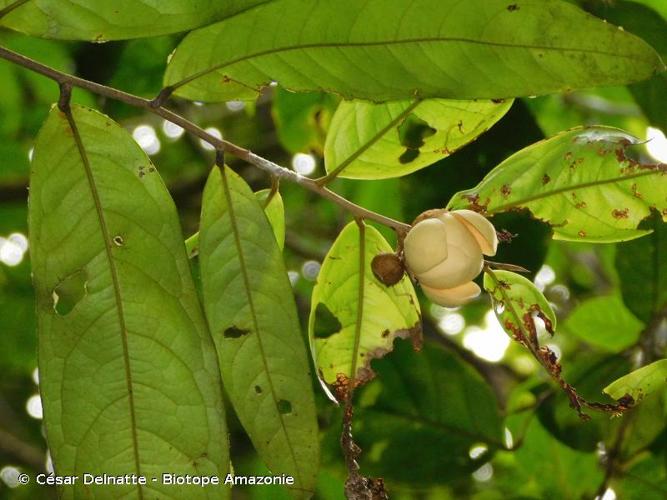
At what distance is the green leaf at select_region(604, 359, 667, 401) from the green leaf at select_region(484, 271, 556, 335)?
11cm

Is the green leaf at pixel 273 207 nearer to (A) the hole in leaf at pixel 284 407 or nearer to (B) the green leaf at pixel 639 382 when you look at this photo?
(A) the hole in leaf at pixel 284 407

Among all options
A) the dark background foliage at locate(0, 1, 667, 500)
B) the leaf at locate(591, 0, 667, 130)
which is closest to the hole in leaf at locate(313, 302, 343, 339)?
the dark background foliage at locate(0, 1, 667, 500)

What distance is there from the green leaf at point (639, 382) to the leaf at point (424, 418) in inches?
23.0

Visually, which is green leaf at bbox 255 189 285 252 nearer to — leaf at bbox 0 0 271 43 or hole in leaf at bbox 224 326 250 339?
hole in leaf at bbox 224 326 250 339

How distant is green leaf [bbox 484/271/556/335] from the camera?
1.06m

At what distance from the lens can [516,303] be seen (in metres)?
1.07

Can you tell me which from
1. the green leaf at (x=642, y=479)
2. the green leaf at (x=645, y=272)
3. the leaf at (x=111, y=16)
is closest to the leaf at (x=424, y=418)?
the green leaf at (x=642, y=479)

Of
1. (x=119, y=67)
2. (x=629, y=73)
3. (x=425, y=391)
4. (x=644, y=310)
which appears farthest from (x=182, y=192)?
(x=629, y=73)

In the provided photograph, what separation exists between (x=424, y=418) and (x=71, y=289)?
32.0 inches

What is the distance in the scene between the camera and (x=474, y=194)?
1.10 metres

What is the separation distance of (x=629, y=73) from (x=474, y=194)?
0.86ft

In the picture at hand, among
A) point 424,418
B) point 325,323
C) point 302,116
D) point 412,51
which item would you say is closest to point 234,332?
point 325,323

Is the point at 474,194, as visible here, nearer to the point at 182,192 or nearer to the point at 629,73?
the point at 629,73

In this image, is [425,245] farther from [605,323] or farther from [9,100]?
[9,100]
